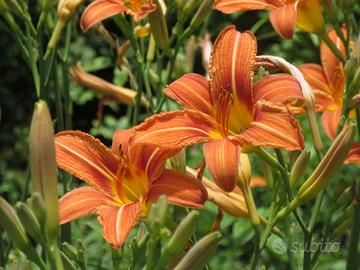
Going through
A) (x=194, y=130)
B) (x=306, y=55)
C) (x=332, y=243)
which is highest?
(x=194, y=130)

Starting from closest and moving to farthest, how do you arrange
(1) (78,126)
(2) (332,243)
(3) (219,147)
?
(3) (219,147), (2) (332,243), (1) (78,126)

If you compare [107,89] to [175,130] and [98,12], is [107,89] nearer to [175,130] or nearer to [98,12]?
[98,12]

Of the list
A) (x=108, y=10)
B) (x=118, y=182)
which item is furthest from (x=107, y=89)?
(x=118, y=182)

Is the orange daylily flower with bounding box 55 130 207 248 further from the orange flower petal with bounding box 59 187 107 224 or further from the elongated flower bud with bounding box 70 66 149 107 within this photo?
the elongated flower bud with bounding box 70 66 149 107

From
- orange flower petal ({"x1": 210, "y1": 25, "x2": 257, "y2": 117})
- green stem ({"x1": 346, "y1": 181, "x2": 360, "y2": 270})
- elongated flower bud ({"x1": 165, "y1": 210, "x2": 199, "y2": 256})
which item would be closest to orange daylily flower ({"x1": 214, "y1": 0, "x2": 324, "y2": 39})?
orange flower petal ({"x1": 210, "y1": 25, "x2": 257, "y2": 117})

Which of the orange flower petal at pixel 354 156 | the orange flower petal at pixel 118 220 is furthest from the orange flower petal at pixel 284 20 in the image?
the orange flower petal at pixel 118 220

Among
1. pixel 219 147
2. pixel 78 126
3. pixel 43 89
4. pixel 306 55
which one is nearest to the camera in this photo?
pixel 219 147

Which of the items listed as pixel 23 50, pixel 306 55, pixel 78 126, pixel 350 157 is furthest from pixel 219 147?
pixel 78 126

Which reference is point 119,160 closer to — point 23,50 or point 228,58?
point 228,58
